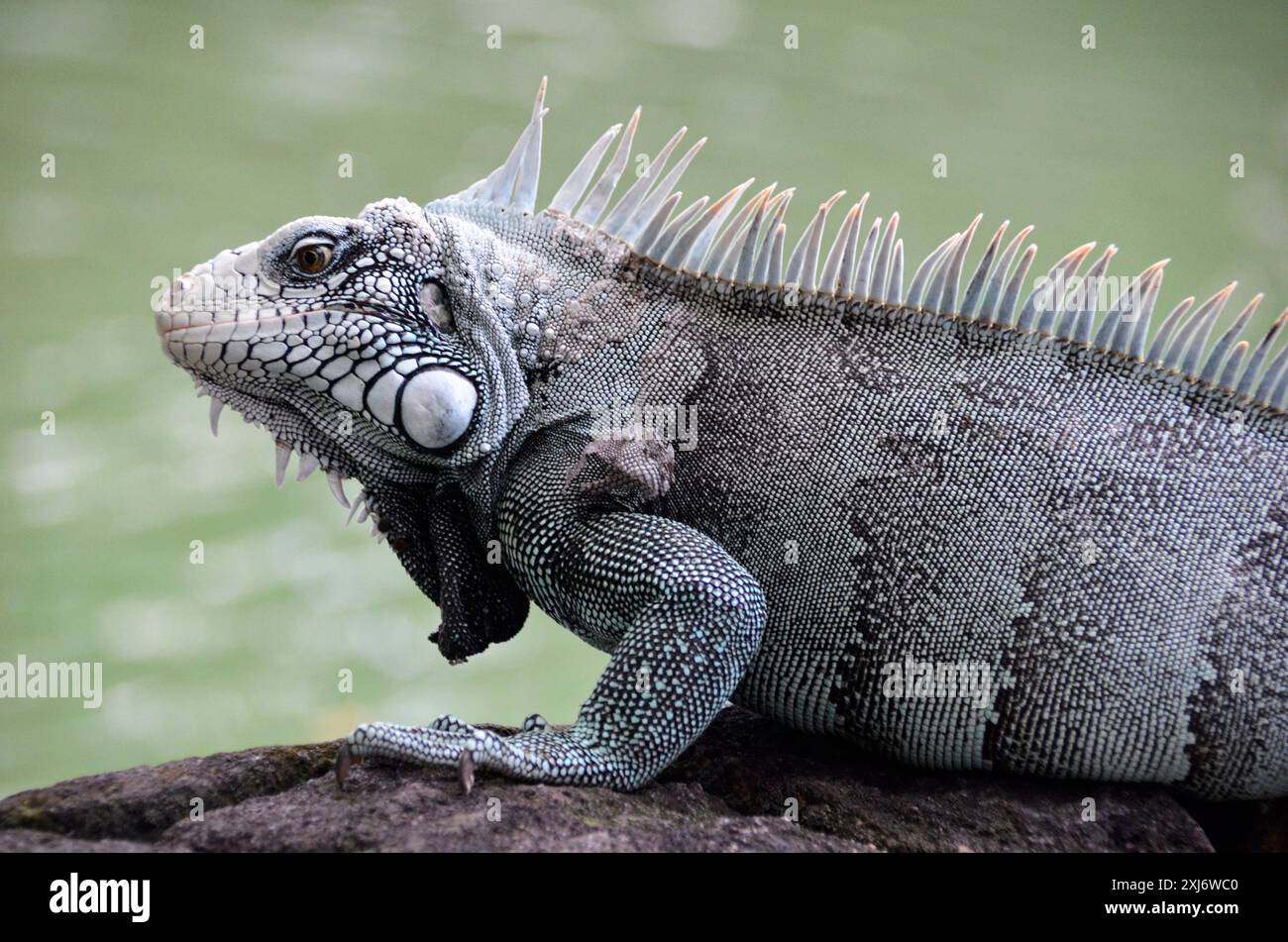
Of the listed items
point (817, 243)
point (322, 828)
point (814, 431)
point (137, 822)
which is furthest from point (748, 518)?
point (137, 822)

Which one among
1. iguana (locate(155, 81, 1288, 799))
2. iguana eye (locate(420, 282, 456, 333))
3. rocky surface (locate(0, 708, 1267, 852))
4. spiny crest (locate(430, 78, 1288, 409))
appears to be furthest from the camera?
spiny crest (locate(430, 78, 1288, 409))

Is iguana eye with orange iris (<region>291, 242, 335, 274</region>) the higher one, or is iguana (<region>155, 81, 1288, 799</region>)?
iguana eye with orange iris (<region>291, 242, 335, 274</region>)

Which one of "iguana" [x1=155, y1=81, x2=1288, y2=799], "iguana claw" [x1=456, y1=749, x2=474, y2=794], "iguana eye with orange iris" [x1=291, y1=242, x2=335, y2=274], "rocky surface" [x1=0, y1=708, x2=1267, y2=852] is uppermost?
"iguana eye with orange iris" [x1=291, y1=242, x2=335, y2=274]

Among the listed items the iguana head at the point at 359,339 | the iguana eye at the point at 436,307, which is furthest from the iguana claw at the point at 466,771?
the iguana eye at the point at 436,307

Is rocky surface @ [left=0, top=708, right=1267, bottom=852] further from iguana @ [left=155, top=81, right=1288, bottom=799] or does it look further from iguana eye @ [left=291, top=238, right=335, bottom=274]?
iguana eye @ [left=291, top=238, right=335, bottom=274]

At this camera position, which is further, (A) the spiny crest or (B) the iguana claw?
(A) the spiny crest

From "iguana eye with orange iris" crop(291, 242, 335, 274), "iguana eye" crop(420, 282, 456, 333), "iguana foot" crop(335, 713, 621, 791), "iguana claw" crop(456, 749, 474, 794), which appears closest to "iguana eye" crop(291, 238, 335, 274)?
"iguana eye with orange iris" crop(291, 242, 335, 274)

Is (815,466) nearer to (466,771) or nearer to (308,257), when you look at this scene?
(466,771)

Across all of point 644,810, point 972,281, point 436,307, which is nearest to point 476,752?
point 644,810
